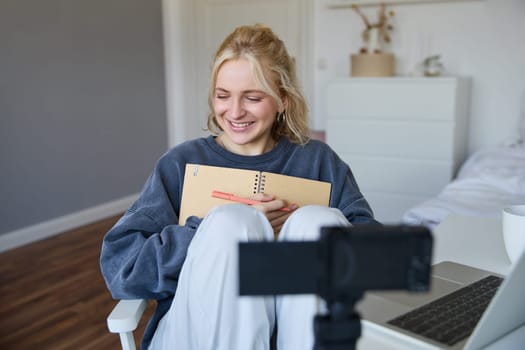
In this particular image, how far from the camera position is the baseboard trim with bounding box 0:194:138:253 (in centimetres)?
329

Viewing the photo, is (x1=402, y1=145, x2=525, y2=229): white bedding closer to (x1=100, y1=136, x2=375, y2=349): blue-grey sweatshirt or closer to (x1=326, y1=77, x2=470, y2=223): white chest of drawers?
(x1=326, y1=77, x2=470, y2=223): white chest of drawers

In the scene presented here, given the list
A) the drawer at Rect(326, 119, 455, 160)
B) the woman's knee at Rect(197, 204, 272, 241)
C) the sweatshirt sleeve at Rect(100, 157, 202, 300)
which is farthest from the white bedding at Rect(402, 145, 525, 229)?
the woman's knee at Rect(197, 204, 272, 241)

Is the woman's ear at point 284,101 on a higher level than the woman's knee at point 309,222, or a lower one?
higher

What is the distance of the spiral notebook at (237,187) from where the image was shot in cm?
124

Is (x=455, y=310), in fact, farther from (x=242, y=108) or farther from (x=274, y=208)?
(x=242, y=108)

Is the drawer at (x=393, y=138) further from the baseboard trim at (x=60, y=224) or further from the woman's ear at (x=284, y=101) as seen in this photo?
the woman's ear at (x=284, y=101)

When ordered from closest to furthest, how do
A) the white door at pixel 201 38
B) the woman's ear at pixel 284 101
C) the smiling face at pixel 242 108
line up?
the smiling face at pixel 242 108, the woman's ear at pixel 284 101, the white door at pixel 201 38

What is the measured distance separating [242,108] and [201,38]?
136 inches

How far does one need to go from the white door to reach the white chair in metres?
3.36

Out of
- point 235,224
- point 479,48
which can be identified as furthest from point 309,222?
point 479,48

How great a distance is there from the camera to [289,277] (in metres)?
0.40

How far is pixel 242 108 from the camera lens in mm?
1327

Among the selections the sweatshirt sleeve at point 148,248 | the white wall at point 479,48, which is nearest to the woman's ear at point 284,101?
the sweatshirt sleeve at point 148,248

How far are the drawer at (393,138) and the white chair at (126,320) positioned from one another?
262 centimetres
